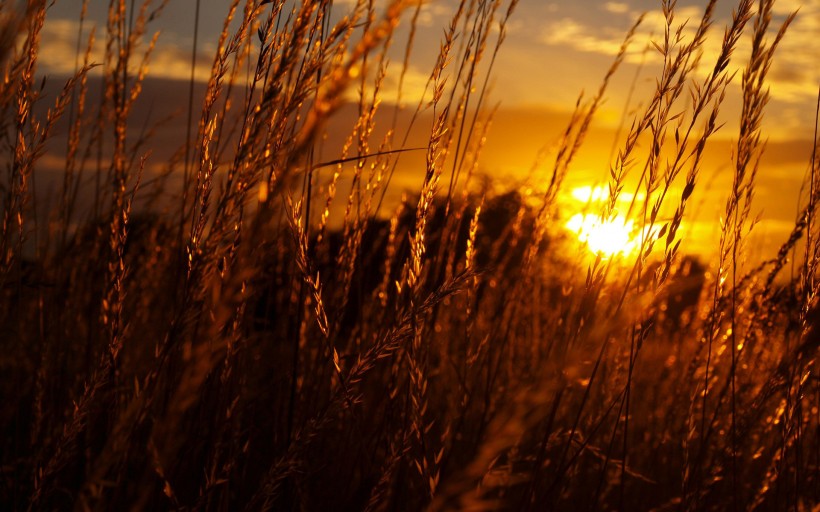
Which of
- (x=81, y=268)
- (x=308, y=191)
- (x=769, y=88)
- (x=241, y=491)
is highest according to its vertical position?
(x=769, y=88)

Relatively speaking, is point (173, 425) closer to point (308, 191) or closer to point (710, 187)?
point (308, 191)

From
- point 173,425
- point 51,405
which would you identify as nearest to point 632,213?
point 173,425

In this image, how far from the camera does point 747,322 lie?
2.24 m

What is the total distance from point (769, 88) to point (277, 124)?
1108mm

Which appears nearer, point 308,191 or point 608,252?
point 608,252

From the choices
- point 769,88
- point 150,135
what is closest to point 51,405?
point 150,135

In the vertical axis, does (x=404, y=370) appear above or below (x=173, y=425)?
below

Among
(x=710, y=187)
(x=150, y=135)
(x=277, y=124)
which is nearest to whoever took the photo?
(x=277, y=124)

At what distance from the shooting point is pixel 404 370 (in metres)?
2.02

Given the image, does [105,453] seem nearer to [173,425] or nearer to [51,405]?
[173,425]

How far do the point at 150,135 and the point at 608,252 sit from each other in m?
2.08

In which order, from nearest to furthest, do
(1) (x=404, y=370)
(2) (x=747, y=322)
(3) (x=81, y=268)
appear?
1. (1) (x=404, y=370)
2. (2) (x=747, y=322)
3. (3) (x=81, y=268)

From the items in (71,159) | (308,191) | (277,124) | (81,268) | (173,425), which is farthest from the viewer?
(81,268)

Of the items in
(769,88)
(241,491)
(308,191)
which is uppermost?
(769,88)
